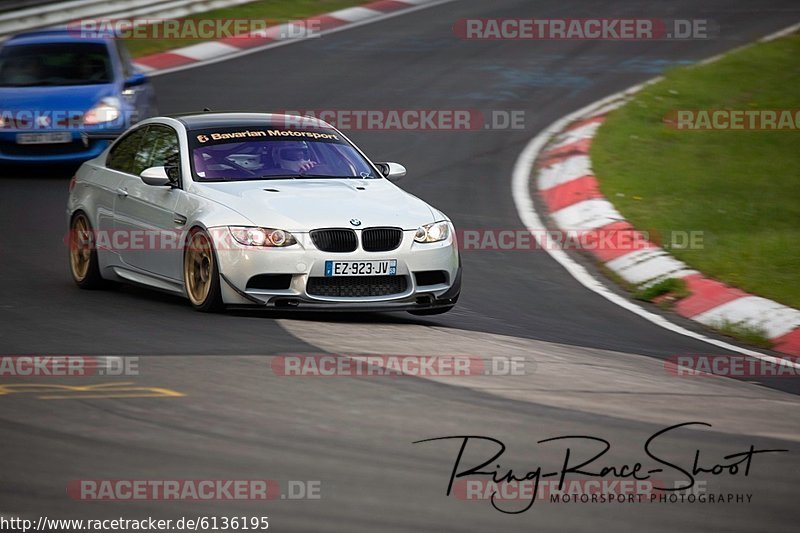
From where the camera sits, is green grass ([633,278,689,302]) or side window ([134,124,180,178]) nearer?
side window ([134,124,180,178])

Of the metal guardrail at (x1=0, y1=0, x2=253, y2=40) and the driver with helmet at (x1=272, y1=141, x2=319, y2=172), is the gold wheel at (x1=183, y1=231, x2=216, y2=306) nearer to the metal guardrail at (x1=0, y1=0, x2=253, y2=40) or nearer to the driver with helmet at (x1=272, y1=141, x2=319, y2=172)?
the driver with helmet at (x1=272, y1=141, x2=319, y2=172)

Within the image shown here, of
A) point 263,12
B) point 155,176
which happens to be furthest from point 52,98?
point 263,12

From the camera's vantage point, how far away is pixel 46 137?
14906 millimetres

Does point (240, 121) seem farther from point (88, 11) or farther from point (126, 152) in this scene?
point (88, 11)

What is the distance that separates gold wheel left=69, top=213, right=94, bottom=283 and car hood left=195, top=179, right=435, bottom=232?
154 cm

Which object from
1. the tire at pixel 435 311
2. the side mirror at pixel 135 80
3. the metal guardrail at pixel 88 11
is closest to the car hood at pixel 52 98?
the side mirror at pixel 135 80

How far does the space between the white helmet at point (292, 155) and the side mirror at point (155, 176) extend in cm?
79

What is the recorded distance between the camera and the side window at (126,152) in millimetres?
10305

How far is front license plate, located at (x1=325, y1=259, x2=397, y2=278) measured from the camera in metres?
8.63

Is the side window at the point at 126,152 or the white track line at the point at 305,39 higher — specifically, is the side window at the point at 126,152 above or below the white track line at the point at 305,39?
below

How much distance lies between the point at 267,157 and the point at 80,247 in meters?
1.82

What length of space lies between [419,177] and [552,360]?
709cm

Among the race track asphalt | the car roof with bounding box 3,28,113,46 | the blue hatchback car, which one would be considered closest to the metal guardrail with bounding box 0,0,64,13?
the car roof with bounding box 3,28,113,46

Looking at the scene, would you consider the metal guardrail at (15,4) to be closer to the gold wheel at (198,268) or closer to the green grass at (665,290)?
the gold wheel at (198,268)
